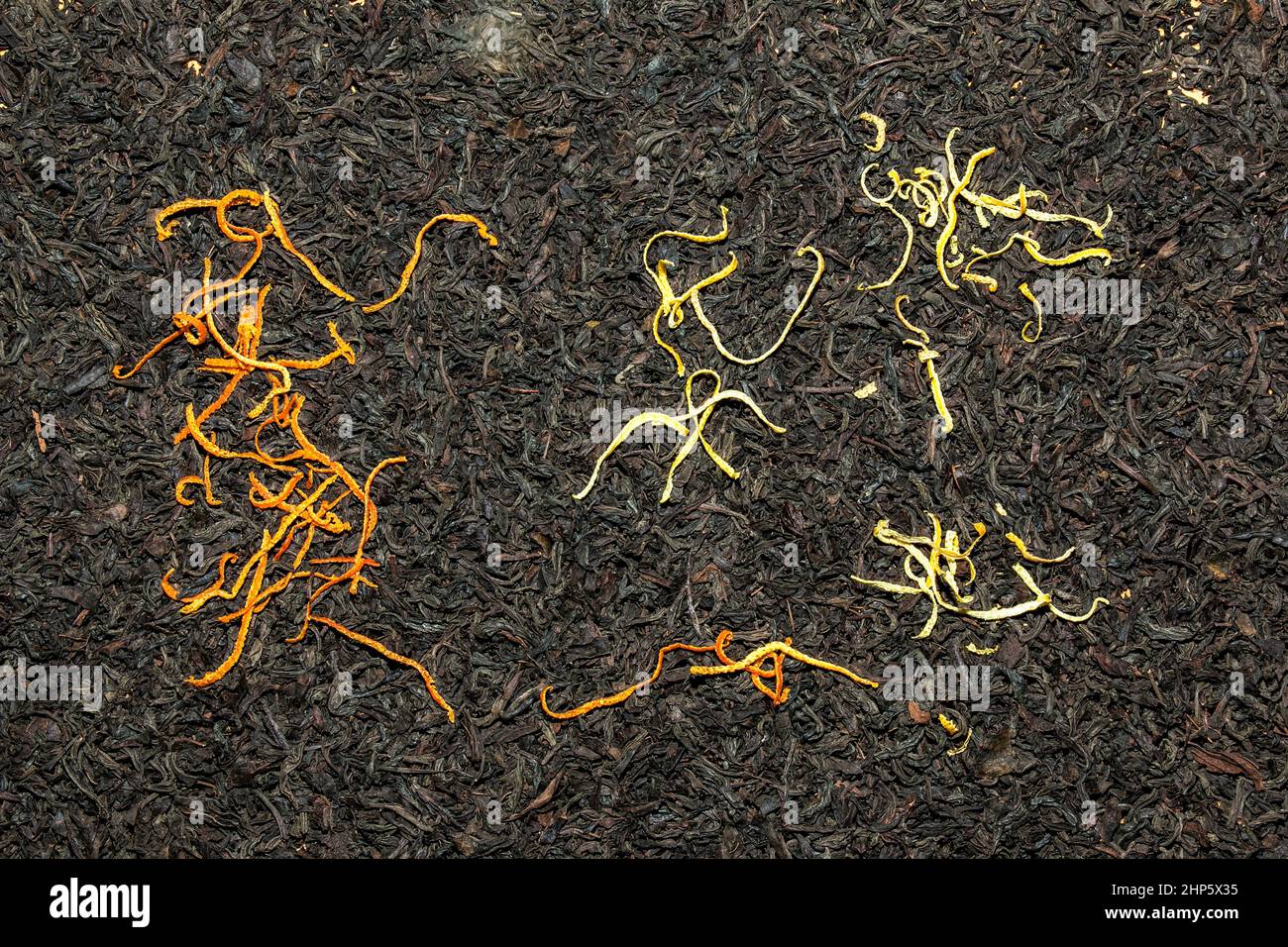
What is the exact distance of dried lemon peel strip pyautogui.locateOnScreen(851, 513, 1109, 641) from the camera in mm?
2682

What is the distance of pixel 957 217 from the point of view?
274 centimetres

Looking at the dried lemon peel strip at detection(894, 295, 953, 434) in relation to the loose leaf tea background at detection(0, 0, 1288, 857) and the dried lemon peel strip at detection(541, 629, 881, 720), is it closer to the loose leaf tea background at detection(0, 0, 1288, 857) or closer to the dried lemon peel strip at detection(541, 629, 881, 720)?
the loose leaf tea background at detection(0, 0, 1288, 857)

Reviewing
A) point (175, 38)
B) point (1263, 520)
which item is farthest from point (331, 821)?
point (1263, 520)

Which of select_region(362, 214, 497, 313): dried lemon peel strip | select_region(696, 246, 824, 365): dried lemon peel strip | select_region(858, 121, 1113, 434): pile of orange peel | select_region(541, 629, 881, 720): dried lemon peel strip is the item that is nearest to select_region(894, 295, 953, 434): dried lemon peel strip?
select_region(858, 121, 1113, 434): pile of orange peel

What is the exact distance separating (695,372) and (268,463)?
1.17 meters

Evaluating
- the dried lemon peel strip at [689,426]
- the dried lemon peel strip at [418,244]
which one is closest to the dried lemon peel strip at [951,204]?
the dried lemon peel strip at [689,426]

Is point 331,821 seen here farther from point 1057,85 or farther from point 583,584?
point 1057,85

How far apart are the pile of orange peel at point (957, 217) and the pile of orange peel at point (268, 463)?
44.0 inches

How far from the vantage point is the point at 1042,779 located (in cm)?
268

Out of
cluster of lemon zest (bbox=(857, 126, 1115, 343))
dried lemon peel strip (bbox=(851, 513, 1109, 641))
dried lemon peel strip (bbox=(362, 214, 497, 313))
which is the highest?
cluster of lemon zest (bbox=(857, 126, 1115, 343))

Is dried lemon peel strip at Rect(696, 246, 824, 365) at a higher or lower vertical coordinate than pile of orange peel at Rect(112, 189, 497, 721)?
higher

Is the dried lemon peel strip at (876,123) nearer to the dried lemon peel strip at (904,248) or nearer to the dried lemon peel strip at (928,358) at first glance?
the dried lemon peel strip at (904,248)

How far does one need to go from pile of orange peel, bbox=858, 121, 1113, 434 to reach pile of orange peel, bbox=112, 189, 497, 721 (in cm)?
112

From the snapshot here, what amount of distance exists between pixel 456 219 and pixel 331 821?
64.3 inches
